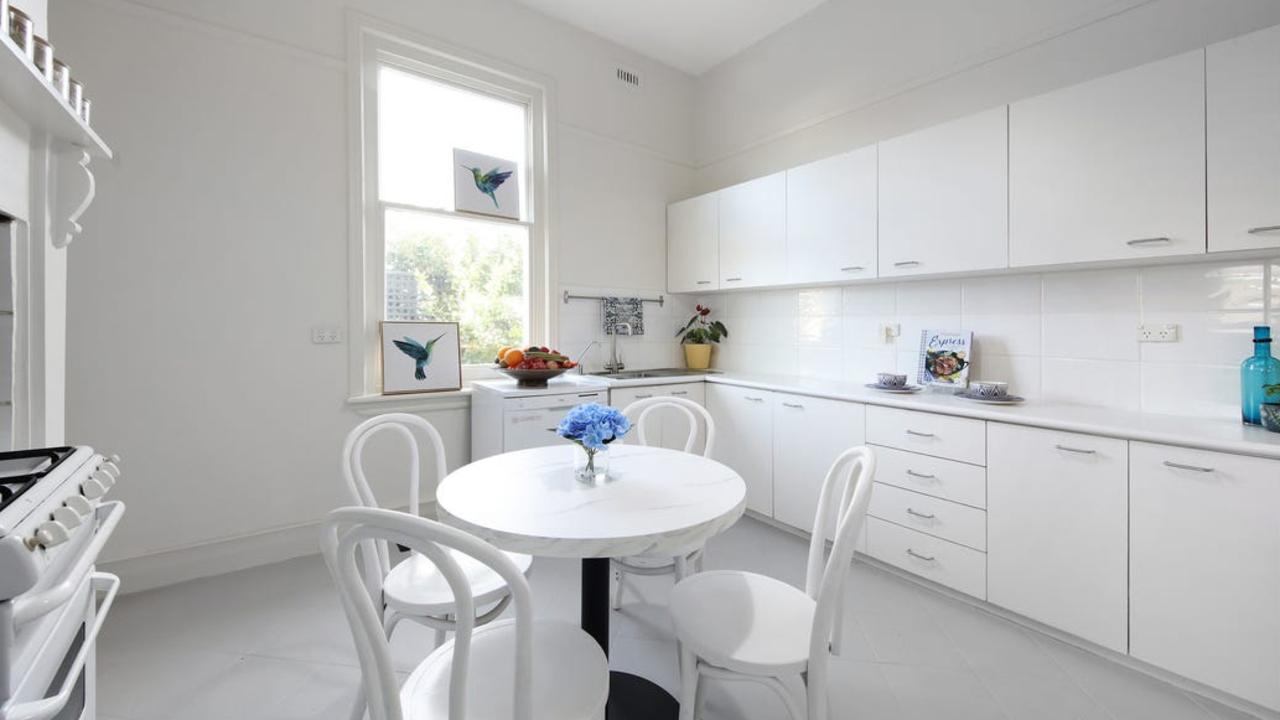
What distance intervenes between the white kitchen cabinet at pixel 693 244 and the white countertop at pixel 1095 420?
1.29 m

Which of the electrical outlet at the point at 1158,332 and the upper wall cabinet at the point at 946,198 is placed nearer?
the electrical outlet at the point at 1158,332

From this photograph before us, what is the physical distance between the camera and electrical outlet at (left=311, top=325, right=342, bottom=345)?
2758mm

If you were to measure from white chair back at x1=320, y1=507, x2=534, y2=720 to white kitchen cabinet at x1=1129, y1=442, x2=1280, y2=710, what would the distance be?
215cm

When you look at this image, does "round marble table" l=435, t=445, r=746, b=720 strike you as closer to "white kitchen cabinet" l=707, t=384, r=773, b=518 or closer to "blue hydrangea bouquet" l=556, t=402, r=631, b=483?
"blue hydrangea bouquet" l=556, t=402, r=631, b=483

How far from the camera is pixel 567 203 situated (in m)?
3.69

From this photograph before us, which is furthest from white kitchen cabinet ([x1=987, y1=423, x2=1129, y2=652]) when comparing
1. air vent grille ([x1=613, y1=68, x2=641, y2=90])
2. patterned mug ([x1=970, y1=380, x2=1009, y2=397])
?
air vent grille ([x1=613, y1=68, x2=641, y2=90])

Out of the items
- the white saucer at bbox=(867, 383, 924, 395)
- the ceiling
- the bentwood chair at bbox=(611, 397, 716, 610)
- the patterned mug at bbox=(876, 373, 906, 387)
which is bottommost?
the bentwood chair at bbox=(611, 397, 716, 610)

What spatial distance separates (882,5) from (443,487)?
3.62 meters

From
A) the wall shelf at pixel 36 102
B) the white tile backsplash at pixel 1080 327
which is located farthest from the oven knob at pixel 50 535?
the white tile backsplash at pixel 1080 327

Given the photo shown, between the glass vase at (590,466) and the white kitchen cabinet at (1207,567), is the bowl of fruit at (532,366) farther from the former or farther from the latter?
the white kitchen cabinet at (1207,567)

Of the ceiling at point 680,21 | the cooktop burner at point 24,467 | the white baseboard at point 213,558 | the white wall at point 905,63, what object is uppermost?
the ceiling at point 680,21

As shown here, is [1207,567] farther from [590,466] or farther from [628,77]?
[628,77]

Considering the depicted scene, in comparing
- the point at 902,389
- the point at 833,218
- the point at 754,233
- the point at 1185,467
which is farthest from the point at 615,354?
the point at 1185,467

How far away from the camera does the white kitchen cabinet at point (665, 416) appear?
325 cm
